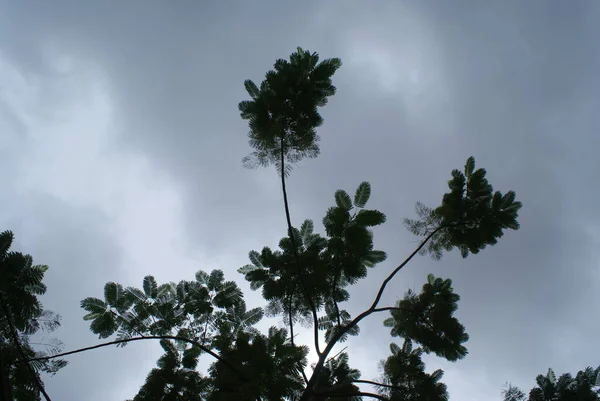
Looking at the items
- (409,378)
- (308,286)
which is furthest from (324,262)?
(409,378)

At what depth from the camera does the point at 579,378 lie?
669 centimetres

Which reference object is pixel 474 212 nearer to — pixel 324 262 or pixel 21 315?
pixel 324 262

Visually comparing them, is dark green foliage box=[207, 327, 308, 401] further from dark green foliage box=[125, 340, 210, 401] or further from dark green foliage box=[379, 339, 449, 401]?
dark green foliage box=[379, 339, 449, 401]

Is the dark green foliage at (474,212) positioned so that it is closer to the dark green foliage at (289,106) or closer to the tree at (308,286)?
the tree at (308,286)

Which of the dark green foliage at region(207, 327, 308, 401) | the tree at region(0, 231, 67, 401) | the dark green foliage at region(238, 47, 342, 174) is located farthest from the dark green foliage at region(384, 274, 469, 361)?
the tree at region(0, 231, 67, 401)

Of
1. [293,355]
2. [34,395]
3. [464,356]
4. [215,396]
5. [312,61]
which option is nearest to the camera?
[293,355]

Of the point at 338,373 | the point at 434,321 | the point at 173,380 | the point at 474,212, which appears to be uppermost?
the point at 474,212

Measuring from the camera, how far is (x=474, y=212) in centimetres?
711

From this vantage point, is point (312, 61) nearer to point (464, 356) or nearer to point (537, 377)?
point (464, 356)

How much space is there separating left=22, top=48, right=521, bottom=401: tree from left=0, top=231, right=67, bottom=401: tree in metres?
0.79

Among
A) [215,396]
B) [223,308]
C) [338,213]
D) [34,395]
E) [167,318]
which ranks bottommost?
[34,395]

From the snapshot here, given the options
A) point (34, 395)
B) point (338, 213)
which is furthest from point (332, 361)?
point (34, 395)

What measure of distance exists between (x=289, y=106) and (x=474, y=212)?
443 centimetres

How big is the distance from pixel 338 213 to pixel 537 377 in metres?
5.54
